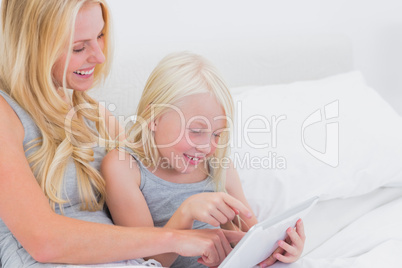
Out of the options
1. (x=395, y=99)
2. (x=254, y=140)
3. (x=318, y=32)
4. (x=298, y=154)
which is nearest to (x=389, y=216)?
Answer: (x=298, y=154)

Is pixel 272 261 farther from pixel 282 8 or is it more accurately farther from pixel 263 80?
pixel 282 8

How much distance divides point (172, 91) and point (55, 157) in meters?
0.30

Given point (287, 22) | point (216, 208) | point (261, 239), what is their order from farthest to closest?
point (287, 22), point (216, 208), point (261, 239)

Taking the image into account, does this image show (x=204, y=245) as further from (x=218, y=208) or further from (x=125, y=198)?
(x=125, y=198)

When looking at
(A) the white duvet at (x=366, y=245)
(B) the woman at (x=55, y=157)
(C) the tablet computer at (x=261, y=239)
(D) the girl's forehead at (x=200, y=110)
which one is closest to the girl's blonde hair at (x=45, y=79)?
(B) the woman at (x=55, y=157)

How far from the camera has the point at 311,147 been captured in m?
1.50

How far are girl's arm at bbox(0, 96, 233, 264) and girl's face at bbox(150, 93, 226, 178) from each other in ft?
0.69

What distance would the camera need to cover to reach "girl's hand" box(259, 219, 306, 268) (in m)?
1.03

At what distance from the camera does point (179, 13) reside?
190cm

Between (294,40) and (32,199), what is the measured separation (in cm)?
135

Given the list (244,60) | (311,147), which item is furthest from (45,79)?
(244,60)

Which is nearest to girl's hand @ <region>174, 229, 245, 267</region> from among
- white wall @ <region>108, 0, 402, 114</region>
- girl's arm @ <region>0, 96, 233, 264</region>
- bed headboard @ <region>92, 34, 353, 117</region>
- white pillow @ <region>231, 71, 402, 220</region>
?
girl's arm @ <region>0, 96, 233, 264</region>

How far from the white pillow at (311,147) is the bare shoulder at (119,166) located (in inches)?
15.5

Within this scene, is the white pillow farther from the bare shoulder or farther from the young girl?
the bare shoulder
